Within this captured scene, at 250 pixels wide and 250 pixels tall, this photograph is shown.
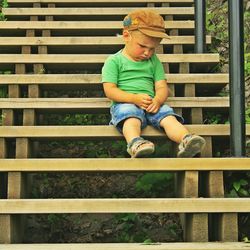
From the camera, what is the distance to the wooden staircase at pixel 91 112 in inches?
111

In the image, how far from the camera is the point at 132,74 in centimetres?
364

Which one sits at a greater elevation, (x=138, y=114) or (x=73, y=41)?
(x=73, y=41)

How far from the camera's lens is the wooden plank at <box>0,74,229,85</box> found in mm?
3852

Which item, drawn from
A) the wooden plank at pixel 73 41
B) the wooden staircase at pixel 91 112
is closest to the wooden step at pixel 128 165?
the wooden staircase at pixel 91 112

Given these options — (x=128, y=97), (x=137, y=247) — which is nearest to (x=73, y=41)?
(x=128, y=97)

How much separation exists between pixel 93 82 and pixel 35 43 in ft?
2.90

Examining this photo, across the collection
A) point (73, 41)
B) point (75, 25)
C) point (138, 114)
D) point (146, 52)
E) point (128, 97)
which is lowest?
point (138, 114)

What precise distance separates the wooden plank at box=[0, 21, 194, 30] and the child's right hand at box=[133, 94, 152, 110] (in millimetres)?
1598

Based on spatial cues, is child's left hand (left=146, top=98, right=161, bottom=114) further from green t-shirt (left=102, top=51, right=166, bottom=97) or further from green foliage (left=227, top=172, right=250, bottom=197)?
green foliage (left=227, top=172, right=250, bottom=197)

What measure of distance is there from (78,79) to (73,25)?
110 centimetres

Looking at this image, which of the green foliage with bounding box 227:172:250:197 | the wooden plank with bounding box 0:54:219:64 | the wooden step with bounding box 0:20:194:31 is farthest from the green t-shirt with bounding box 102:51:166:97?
the wooden step with bounding box 0:20:194:31

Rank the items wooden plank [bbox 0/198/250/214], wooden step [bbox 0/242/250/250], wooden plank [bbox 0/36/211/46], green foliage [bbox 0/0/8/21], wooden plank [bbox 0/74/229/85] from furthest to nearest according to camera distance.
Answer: green foliage [bbox 0/0/8/21] → wooden plank [bbox 0/36/211/46] → wooden plank [bbox 0/74/229/85] → wooden plank [bbox 0/198/250/214] → wooden step [bbox 0/242/250/250]

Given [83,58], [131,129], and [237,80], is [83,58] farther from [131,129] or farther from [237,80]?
[237,80]

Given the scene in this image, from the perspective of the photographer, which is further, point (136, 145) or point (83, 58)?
point (83, 58)
